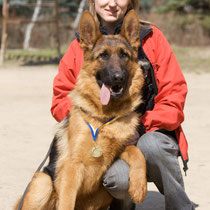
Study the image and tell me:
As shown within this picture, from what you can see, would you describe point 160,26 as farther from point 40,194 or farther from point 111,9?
point 40,194

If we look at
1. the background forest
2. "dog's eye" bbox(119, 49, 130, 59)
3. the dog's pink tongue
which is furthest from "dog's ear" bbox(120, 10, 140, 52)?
the background forest

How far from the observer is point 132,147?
11.7 ft

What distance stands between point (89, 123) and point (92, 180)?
45 centimetres

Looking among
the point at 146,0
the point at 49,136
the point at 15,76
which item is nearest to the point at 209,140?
the point at 49,136

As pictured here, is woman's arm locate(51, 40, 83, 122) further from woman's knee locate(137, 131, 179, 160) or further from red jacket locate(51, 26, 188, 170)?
woman's knee locate(137, 131, 179, 160)

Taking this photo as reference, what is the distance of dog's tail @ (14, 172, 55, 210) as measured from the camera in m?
3.46

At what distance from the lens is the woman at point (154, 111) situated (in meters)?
3.60

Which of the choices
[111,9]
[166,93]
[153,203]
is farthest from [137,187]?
[111,9]

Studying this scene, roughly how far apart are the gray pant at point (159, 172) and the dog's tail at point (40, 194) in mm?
447

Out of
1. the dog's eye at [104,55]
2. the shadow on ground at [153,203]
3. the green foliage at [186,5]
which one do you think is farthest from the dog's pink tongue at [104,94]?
the green foliage at [186,5]

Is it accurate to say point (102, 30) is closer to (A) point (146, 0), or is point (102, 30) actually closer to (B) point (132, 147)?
(B) point (132, 147)

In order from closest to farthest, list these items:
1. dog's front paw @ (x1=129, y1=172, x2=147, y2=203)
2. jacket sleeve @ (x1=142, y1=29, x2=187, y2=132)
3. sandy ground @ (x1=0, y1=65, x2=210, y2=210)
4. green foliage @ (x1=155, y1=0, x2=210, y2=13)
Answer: dog's front paw @ (x1=129, y1=172, x2=147, y2=203)
jacket sleeve @ (x1=142, y1=29, x2=187, y2=132)
sandy ground @ (x1=0, y1=65, x2=210, y2=210)
green foliage @ (x1=155, y1=0, x2=210, y2=13)

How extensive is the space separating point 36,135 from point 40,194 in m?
3.62

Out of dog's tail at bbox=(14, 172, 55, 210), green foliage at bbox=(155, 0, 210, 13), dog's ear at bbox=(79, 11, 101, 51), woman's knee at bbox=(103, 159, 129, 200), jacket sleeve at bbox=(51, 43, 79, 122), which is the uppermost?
dog's ear at bbox=(79, 11, 101, 51)
